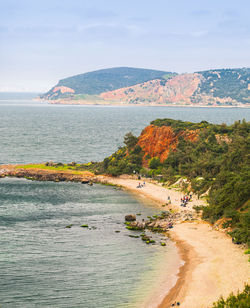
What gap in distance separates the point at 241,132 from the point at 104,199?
40291 millimetres

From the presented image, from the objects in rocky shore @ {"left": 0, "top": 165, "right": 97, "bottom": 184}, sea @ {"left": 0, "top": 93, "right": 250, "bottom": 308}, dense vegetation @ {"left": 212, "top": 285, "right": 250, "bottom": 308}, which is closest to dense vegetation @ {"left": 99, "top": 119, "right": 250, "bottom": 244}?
rocky shore @ {"left": 0, "top": 165, "right": 97, "bottom": 184}

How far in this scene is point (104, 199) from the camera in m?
→ 70.4

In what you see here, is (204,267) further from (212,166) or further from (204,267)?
(212,166)

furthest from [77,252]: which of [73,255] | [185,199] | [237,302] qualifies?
[185,199]

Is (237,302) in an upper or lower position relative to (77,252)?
upper

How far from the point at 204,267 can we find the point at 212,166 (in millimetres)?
39852

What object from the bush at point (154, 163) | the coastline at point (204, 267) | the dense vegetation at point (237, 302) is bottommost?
the coastline at point (204, 267)

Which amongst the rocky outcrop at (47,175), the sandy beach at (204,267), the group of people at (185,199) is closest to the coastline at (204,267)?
the sandy beach at (204,267)

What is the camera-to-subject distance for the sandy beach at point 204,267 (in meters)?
32.6

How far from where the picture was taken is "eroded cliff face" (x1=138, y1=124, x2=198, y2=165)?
95.1 meters

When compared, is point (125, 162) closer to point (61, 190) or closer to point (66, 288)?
point (61, 190)

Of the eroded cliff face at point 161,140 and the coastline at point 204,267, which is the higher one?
the eroded cliff face at point 161,140

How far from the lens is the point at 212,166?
7625 centimetres

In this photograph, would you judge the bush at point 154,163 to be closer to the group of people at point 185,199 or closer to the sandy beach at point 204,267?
the group of people at point 185,199
